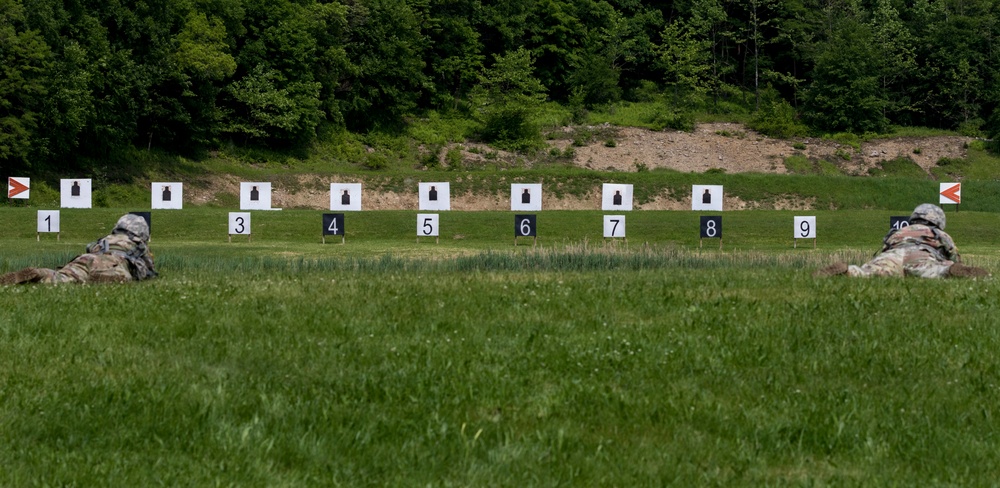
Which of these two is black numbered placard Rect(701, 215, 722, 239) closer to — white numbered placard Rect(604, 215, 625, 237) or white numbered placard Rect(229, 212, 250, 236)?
white numbered placard Rect(604, 215, 625, 237)

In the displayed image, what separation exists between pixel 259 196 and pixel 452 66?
1140 inches

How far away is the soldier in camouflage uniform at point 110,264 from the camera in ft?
44.5

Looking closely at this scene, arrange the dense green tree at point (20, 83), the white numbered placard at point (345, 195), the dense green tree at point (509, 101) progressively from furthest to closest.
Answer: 1. the dense green tree at point (509, 101)
2. the white numbered placard at point (345, 195)
3. the dense green tree at point (20, 83)

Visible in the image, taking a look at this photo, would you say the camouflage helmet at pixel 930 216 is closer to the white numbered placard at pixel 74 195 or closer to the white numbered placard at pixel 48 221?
the white numbered placard at pixel 48 221

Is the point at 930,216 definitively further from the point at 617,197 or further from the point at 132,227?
the point at 617,197

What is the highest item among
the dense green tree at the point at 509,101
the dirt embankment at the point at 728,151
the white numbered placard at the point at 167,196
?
the dense green tree at the point at 509,101

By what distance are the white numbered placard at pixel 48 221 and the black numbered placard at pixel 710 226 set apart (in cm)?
2076

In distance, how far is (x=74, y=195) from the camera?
4681 centimetres

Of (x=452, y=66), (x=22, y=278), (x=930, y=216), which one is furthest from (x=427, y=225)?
(x=452, y=66)

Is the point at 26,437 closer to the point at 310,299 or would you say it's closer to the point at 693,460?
the point at 693,460

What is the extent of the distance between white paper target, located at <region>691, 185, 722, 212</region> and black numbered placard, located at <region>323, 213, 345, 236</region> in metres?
18.4

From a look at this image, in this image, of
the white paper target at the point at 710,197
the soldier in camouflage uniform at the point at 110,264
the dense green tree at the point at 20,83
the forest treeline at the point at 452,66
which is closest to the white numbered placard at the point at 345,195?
the forest treeline at the point at 452,66

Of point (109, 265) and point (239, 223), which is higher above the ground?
point (239, 223)

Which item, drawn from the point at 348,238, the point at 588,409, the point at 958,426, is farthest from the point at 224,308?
the point at 348,238
